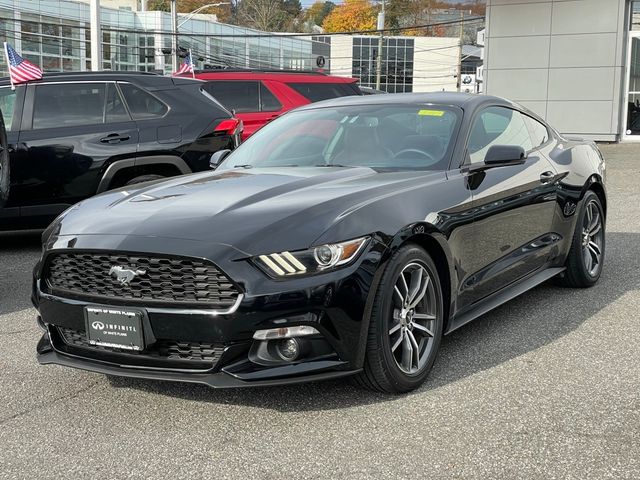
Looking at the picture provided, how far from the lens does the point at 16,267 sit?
7.04 meters

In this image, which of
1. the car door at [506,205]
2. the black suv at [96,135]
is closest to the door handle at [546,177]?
the car door at [506,205]

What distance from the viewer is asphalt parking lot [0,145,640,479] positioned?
301 centimetres

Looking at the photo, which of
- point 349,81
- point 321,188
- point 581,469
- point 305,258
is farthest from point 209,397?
point 349,81

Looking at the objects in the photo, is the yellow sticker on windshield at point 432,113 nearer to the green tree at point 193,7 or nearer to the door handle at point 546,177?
the door handle at point 546,177

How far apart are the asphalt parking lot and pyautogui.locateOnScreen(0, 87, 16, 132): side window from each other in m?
3.53

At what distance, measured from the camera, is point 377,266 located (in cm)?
348

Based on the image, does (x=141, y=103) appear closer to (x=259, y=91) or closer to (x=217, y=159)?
(x=217, y=159)

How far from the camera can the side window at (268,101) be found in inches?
492

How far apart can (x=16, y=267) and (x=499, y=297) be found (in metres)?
4.48

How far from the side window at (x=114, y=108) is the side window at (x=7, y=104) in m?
0.88

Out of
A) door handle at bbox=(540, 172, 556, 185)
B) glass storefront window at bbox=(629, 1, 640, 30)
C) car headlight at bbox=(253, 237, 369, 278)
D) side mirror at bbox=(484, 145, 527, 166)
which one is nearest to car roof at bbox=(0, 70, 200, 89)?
door handle at bbox=(540, 172, 556, 185)

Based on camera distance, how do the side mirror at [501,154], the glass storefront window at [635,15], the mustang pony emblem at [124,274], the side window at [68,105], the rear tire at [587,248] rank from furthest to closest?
the glass storefront window at [635,15] < the side window at [68,105] < the rear tire at [587,248] < the side mirror at [501,154] < the mustang pony emblem at [124,274]

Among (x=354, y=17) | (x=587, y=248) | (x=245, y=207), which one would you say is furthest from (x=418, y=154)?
(x=354, y=17)

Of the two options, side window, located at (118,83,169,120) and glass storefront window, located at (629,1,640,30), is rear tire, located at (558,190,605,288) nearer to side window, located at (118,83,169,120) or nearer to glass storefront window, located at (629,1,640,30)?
side window, located at (118,83,169,120)
